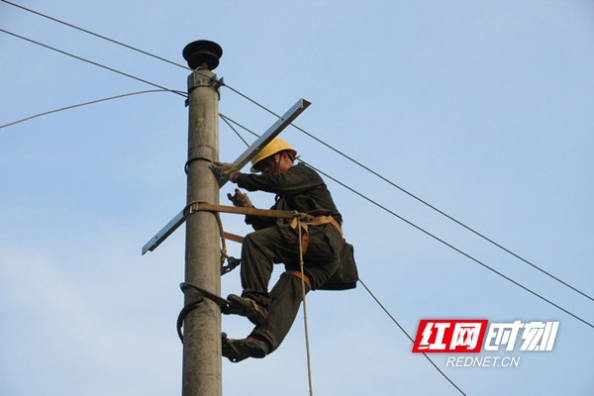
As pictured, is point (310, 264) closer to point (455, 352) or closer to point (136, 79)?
point (136, 79)

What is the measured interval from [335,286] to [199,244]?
1279mm

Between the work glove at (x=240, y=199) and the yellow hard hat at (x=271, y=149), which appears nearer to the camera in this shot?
the work glove at (x=240, y=199)

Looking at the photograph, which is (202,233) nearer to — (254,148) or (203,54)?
(254,148)

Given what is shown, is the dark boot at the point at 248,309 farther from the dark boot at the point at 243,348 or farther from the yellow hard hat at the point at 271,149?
the yellow hard hat at the point at 271,149

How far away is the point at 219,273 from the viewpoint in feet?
16.0

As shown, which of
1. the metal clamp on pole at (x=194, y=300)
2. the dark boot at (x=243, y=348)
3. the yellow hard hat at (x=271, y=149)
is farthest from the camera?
the yellow hard hat at (x=271, y=149)

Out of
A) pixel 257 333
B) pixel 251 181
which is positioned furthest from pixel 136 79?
pixel 257 333

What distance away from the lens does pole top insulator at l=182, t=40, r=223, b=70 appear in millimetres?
5770

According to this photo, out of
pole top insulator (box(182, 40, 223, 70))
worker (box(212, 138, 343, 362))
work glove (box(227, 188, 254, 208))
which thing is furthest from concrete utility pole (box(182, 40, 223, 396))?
work glove (box(227, 188, 254, 208))

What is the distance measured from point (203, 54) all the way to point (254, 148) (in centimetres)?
80

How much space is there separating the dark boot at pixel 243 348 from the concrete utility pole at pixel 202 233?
20 centimetres

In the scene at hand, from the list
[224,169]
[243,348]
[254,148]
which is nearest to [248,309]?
[243,348]

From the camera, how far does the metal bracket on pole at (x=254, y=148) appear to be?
17.0 ft

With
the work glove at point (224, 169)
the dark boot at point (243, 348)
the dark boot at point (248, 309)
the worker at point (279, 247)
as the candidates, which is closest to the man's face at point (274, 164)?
the worker at point (279, 247)
